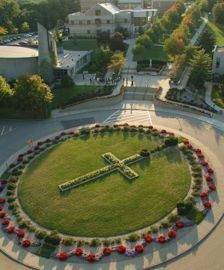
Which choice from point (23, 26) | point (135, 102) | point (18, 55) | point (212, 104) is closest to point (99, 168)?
point (135, 102)

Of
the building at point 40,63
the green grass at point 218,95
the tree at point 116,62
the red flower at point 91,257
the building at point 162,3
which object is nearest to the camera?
the red flower at point 91,257

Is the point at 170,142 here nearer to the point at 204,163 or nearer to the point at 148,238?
the point at 204,163

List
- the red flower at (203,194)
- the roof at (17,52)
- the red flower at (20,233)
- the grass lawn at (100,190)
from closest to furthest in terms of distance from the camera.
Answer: the red flower at (20,233) < the grass lawn at (100,190) < the red flower at (203,194) < the roof at (17,52)

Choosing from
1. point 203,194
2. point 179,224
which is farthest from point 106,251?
point 203,194

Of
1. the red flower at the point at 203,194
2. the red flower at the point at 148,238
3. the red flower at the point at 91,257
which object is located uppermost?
the red flower at the point at 203,194

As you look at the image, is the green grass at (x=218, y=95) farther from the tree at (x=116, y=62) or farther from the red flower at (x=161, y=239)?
the red flower at (x=161, y=239)

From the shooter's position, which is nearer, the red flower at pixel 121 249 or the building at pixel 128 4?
the red flower at pixel 121 249

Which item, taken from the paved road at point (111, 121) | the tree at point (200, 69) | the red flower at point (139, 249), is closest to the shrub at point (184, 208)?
the red flower at point (139, 249)
